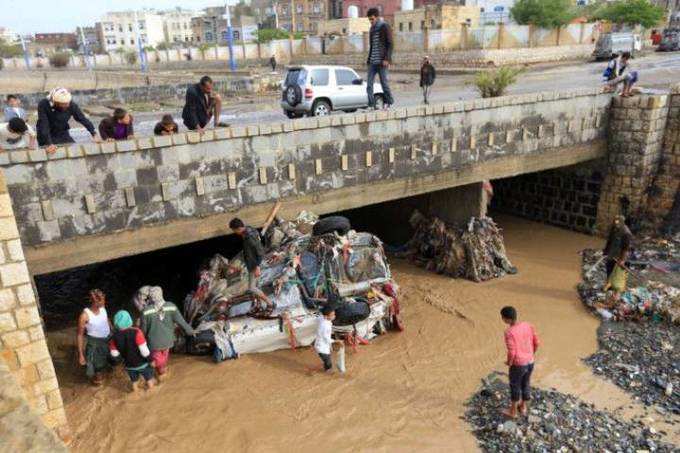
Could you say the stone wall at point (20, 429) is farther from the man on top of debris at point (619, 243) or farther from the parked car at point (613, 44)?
the parked car at point (613, 44)

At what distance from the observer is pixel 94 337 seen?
25.3 ft

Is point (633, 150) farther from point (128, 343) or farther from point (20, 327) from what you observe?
point (20, 327)

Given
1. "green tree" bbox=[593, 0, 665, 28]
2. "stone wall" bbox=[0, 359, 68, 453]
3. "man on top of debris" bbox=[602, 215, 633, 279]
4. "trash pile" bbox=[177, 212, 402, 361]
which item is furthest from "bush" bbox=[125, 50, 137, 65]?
"stone wall" bbox=[0, 359, 68, 453]

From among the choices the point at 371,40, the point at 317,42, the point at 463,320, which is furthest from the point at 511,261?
the point at 317,42

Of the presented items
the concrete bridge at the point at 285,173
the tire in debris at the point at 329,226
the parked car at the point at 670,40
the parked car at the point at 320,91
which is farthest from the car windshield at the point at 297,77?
the parked car at the point at 670,40

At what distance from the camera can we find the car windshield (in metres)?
14.2

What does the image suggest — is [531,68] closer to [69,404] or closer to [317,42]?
[317,42]

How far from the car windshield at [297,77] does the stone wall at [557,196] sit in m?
7.79

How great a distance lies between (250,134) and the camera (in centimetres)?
905

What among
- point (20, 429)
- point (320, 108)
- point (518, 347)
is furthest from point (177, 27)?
point (20, 429)

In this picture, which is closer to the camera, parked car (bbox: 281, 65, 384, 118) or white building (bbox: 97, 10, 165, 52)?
parked car (bbox: 281, 65, 384, 118)

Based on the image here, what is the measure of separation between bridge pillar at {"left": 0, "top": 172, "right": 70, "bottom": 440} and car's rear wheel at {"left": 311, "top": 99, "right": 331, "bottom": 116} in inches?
376

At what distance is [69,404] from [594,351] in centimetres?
883

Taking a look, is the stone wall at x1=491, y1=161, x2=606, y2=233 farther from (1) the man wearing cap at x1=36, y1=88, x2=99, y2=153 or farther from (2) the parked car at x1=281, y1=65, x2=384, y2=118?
(1) the man wearing cap at x1=36, y1=88, x2=99, y2=153
